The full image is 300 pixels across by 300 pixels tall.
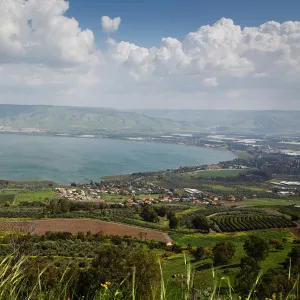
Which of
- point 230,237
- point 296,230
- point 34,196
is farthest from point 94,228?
point 34,196

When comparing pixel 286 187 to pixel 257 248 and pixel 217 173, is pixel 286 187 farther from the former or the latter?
pixel 257 248

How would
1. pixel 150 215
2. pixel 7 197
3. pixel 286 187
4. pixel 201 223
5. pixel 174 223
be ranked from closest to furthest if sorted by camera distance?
pixel 201 223 → pixel 174 223 → pixel 150 215 → pixel 7 197 → pixel 286 187

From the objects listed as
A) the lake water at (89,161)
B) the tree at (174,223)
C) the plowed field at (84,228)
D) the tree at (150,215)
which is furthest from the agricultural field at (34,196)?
the tree at (174,223)

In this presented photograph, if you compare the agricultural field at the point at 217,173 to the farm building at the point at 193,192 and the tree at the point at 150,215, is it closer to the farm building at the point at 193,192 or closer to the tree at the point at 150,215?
the farm building at the point at 193,192

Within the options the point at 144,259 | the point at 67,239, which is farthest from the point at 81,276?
the point at 67,239

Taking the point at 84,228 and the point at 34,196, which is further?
the point at 34,196

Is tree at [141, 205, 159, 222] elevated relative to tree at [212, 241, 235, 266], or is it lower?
lower

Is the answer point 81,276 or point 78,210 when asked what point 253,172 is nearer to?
point 78,210

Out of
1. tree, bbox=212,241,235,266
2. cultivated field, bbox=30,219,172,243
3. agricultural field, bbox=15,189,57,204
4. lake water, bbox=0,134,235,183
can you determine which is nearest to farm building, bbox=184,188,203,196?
lake water, bbox=0,134,235,183

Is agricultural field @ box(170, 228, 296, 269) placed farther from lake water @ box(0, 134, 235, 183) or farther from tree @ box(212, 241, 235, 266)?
lake water @ box(0, 134, 235, 183)

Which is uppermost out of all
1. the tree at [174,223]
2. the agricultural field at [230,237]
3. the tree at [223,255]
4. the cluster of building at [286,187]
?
the tree at [223,255]
